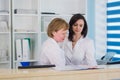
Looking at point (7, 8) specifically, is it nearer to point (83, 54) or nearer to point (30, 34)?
point (30, 34)

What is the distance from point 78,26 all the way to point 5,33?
5.38 ft

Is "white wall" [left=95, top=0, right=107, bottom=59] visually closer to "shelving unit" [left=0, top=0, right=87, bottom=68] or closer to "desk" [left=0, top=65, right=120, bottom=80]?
"shelving unit" [left=0, top=0, right=87, bottom=68]

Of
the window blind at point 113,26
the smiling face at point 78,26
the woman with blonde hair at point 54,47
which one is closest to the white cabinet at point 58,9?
the window blind at point 113,26

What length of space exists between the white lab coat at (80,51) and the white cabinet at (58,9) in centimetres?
155

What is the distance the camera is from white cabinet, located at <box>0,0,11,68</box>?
4.00 m

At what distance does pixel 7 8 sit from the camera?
4137mm

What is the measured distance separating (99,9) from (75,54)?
230 cm

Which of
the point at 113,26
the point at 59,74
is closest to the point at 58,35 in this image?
the point at 59,74

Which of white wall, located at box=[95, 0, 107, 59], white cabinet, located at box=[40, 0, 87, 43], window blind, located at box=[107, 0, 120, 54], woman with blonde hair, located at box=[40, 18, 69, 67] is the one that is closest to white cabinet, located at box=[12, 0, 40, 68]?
white cabinet, located at box=[40, 0, 87, 43]

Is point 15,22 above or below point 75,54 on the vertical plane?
above

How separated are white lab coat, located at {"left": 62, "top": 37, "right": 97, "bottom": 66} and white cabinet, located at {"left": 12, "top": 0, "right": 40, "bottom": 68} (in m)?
1.46

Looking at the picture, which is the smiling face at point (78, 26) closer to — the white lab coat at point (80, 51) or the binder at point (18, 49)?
the white lab coat at point (80, 51)

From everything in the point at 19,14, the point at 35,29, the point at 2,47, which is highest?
the point at 19,14

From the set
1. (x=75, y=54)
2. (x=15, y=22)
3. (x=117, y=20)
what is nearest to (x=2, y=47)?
(x=15, y=22)
